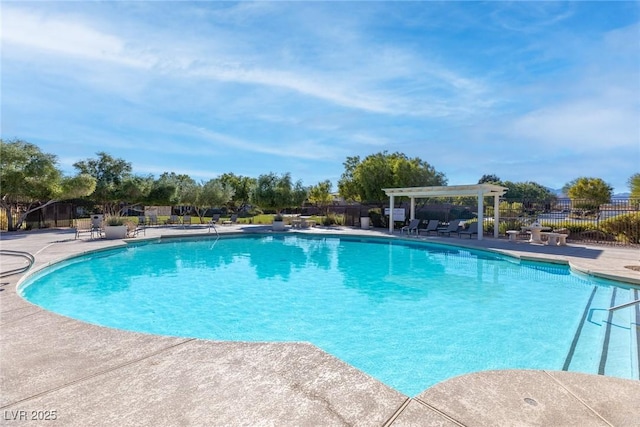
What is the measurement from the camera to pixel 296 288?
8367mm

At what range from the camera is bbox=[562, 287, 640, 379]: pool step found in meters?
3.95

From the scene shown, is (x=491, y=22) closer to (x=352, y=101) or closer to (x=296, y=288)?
(x=352, y=101)

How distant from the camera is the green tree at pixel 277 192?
21844 mm

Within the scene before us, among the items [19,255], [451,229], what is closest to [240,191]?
[451,229]

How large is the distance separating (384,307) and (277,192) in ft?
52.2

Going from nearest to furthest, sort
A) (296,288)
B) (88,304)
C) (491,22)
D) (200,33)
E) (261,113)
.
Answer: (88,304)
(296,288)
(200,33)
(491,22)
(261,113)

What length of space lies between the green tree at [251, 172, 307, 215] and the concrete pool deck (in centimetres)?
1858

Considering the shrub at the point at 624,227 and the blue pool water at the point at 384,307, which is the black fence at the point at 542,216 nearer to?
the shrub at the point at 624,227

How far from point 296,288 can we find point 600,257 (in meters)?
9.55

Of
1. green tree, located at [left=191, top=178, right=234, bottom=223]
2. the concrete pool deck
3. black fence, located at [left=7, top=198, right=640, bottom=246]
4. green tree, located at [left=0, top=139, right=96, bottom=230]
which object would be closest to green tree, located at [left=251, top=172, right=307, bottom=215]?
black fence, located at [left=7, top=198, right=640, bottom=246]

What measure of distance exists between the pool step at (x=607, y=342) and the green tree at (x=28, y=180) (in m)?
21.7

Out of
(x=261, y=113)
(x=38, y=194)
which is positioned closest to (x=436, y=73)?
(x=261, y=113)

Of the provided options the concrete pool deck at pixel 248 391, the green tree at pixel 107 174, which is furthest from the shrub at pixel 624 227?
the green tree at pixel 107 174

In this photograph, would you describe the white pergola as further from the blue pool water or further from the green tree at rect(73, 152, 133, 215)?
the green tree at rect(73, 152, 133, 215)
